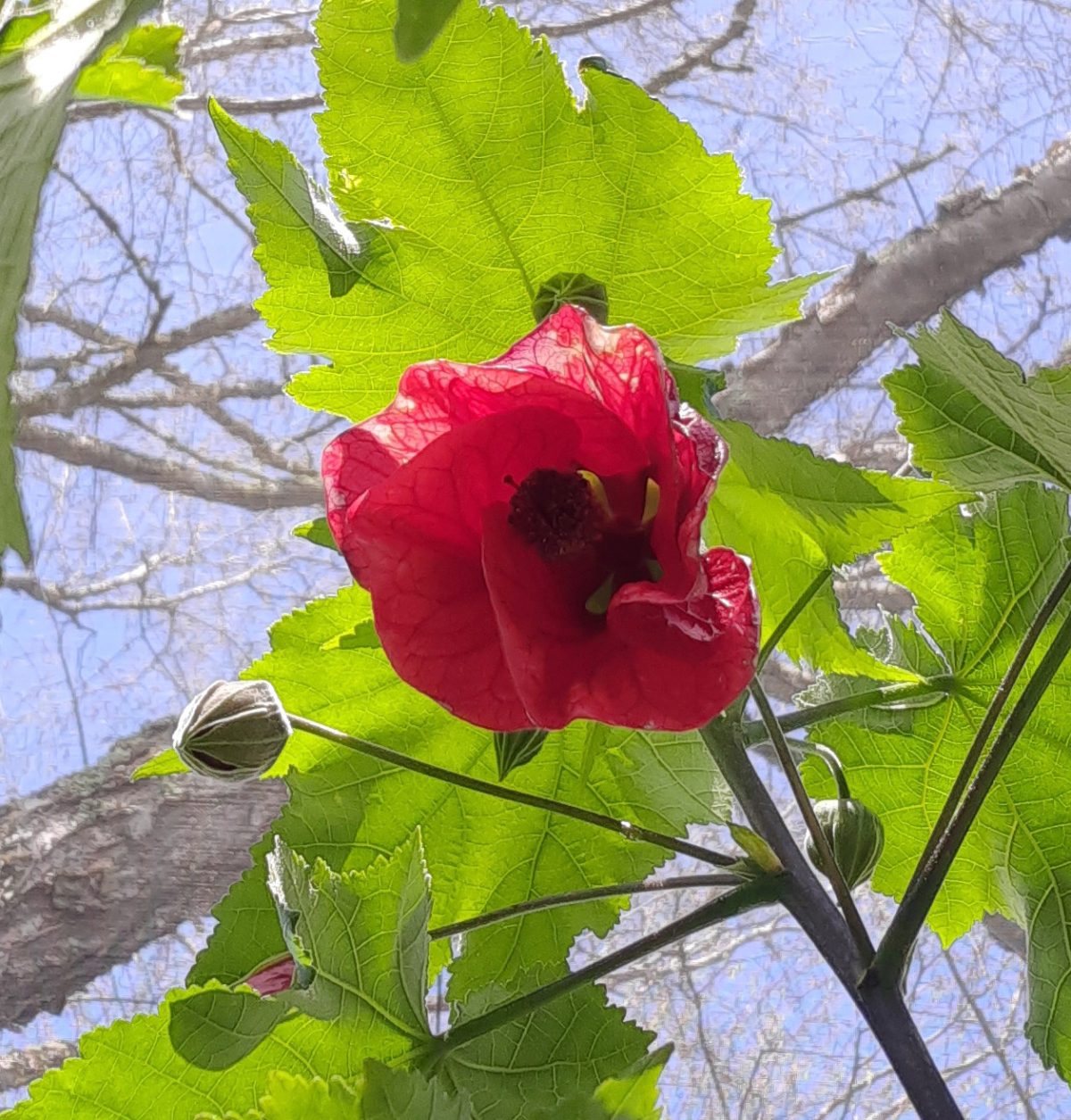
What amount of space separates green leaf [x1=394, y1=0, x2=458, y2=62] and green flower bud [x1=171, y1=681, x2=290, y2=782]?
21cm

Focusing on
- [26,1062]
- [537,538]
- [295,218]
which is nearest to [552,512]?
[537,538]

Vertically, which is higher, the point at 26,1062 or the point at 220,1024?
the point at 26,1062

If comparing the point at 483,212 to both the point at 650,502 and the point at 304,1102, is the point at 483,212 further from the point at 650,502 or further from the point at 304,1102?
the point at 304,1102

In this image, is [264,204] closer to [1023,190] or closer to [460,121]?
[460,121]

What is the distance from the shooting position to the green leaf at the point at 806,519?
31 centimetres

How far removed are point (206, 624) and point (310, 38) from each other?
527mm

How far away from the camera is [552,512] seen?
28 centimetres

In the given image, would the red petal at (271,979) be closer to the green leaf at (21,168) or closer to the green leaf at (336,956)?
the green leaf at (336,956)

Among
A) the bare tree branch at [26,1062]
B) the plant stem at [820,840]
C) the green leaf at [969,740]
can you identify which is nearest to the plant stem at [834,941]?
the plant stem at [820,840]

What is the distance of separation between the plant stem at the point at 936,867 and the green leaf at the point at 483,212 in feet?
0.38

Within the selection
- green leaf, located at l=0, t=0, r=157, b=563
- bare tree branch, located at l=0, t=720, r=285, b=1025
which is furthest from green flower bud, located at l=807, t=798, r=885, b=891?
bare tree branch, located at l=0, t=720, r=285, b=1025

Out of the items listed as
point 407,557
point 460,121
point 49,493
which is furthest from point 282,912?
point 49,493

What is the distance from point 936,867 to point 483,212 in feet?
0.65

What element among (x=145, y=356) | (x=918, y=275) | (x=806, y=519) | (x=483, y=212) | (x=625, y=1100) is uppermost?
(x=145, y=356)
